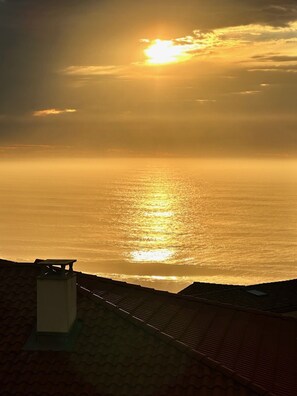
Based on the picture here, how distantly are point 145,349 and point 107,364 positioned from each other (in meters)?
1.02

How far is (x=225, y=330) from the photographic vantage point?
17.4m

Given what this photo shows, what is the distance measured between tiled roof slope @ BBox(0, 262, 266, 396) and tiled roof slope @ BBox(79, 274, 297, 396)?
0.84 meters

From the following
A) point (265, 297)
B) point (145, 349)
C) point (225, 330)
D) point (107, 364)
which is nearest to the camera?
point (107, 364)

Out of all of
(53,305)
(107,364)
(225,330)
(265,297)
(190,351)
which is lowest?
(107,364)

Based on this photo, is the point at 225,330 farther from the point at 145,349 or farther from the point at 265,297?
the point at 265,297

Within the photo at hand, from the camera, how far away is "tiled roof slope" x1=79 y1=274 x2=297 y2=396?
49.1 feet

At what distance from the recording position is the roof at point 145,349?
43.8ft

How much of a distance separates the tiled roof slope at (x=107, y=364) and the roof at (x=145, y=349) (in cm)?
2

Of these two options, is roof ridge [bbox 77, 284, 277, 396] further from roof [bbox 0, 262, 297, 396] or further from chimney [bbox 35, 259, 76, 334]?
chimney [bbox 35, 259, 76, 334]

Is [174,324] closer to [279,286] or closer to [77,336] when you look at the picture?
[77,336]

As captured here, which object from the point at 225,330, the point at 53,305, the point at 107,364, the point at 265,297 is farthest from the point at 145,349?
the point at 265,297

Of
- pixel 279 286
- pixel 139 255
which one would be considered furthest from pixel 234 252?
pixel 279 286

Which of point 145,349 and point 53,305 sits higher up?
point 53,305

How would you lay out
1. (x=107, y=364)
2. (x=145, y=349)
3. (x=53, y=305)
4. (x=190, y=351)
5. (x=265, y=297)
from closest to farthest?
(x=107, y=364), (x=190, y=351), (x=145, y=349), (x=53, y=305), (x=265, y=297)
